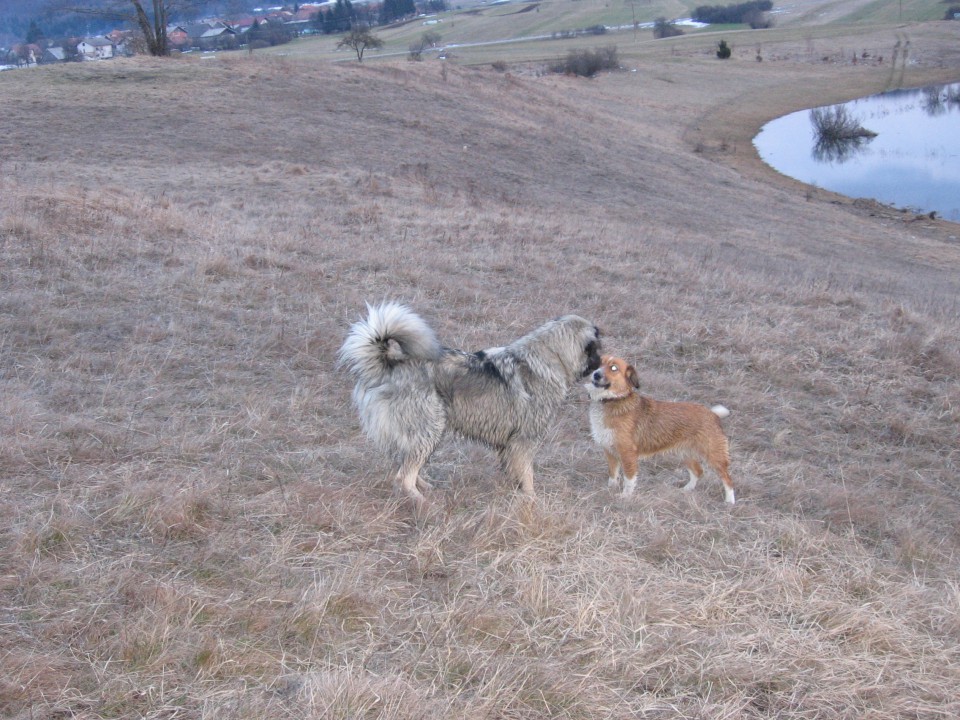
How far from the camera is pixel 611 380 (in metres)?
5.63

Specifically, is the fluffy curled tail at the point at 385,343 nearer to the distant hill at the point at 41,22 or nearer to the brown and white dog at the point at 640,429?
the brown and white dog at the point at 640,429

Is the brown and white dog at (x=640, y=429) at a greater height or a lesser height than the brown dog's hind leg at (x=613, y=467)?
greater

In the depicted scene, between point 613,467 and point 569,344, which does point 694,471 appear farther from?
point 569,344

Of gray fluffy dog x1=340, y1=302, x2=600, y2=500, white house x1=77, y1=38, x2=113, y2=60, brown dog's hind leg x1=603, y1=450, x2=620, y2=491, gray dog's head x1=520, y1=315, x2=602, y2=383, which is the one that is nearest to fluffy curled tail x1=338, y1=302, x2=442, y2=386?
gray fluffy dog x1=340, y1=302, x2=600, y2=500

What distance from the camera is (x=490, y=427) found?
5246 millimetres

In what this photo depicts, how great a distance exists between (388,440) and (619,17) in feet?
354

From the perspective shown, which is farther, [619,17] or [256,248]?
[619,17]

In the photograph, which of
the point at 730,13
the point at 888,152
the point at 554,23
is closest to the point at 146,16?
the point at 888,152

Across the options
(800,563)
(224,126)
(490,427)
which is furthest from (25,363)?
(224,126)

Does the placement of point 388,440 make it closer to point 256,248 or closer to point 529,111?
point 256,248

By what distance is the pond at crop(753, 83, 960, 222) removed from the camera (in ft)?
103

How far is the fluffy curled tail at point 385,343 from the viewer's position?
4.84m

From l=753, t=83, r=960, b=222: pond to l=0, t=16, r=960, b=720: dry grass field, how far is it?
1573cm

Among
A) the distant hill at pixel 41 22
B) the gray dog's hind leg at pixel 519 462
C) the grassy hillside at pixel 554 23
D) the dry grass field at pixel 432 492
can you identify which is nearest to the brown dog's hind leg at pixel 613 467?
the dry grass field at pixel 432 492
